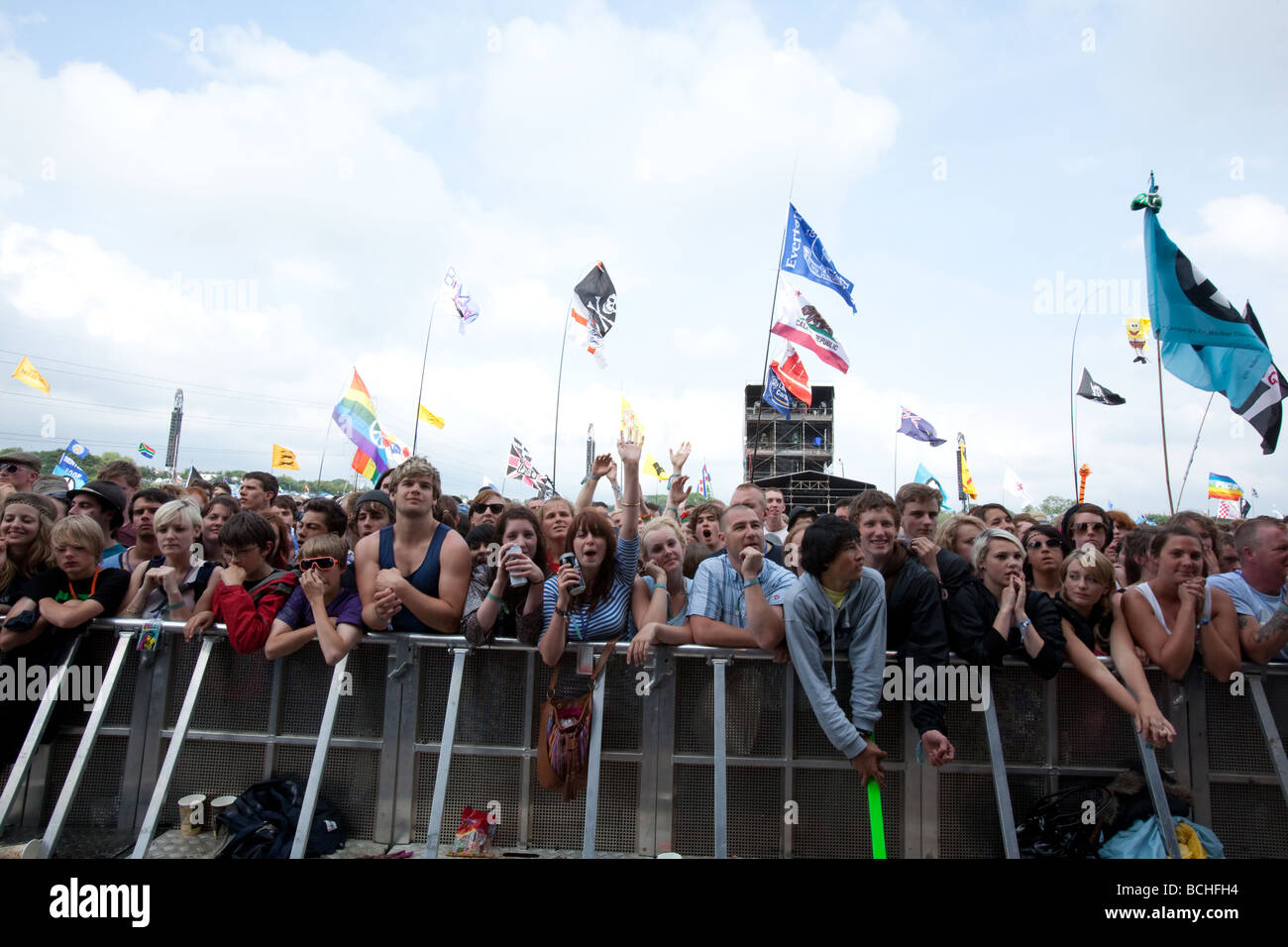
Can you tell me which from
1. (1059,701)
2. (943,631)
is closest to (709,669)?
(943,631)

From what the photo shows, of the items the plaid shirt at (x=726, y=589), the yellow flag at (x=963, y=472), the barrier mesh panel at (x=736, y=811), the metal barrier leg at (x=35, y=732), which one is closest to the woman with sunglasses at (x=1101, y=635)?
the plaid shirt at (x=726, y=589)

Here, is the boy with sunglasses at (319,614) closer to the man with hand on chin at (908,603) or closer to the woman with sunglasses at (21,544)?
the woman with sunglasses at (21,544)

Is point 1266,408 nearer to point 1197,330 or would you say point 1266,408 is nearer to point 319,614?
point 1197,330

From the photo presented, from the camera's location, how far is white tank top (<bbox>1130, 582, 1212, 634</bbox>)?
11.5 feet

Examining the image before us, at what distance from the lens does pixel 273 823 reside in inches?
141

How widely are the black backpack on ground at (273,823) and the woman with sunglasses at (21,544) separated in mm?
1947

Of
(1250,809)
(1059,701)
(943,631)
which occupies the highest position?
(943,631)

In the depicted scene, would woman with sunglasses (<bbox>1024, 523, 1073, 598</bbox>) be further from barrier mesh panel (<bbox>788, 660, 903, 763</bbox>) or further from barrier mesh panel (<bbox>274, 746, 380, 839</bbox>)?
barrier mesh panel (<bbox>274, 746, 380, 839</bbox>)
